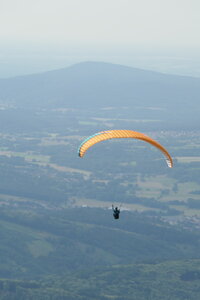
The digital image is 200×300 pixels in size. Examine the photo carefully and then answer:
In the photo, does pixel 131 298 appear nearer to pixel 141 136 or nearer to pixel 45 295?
pixel 45 295

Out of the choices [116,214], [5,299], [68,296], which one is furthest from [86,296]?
[116,214]

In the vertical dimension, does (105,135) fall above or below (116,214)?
above

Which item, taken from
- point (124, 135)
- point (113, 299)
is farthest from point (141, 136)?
point (113, 299)

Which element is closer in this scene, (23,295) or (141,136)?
(141,136)

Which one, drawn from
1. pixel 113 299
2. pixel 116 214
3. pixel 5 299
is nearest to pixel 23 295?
pixel 5 299

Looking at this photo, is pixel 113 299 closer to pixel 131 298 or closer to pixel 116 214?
pixel 131 298

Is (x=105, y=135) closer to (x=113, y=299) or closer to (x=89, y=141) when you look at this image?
(x=89, y=141)

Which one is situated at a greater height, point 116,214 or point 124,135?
point 124,135

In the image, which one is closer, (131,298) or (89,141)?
(89,141)
